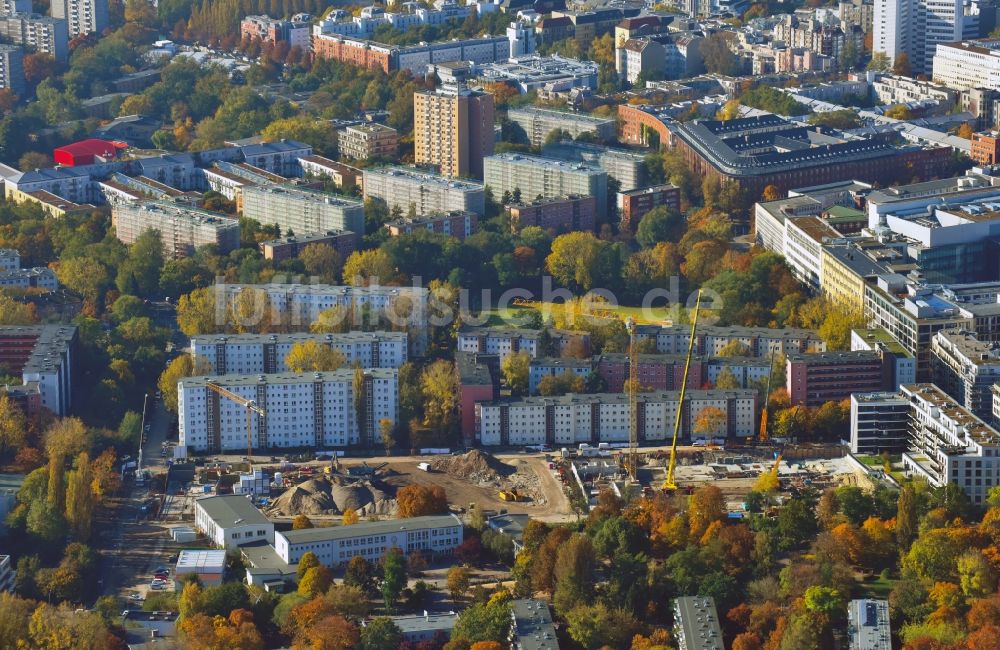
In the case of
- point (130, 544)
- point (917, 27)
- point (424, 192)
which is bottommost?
point (130, 544)

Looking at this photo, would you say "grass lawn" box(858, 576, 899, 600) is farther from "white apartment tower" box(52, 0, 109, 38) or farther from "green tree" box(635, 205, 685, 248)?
"white apartment tower" box(52, 0, 109, 38)

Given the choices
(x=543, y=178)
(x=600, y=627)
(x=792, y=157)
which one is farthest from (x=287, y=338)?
(x=792, y=157)

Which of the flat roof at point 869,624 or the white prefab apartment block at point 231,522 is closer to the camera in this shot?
the flat roof at point 869,624

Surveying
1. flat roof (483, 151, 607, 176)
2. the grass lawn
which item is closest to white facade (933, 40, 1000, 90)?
flat roof (483, 151, 607, 176)

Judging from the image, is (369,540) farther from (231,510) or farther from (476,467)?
(476,467)

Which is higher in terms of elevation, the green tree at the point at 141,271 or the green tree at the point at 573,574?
the green tree at the point at 141,271

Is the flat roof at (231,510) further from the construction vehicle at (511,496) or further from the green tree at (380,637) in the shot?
the green tree at (380,637)

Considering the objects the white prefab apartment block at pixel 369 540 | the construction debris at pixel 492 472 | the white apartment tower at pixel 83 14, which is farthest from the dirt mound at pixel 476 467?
the white apartment tower at pixel 83 14
